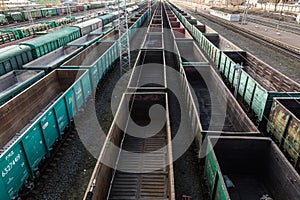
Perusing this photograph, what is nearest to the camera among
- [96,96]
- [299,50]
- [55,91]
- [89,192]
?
[89,192]

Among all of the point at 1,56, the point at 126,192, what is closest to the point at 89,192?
the point at 126,192

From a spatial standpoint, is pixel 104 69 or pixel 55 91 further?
pixel 104 69

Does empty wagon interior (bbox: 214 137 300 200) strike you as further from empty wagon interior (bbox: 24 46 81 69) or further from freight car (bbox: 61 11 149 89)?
empty wagon interior (bbox: 24 46 81 69)

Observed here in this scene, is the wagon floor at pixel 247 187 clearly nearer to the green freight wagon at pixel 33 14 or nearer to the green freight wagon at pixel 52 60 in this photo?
the green freight wagon at pixel 52 60

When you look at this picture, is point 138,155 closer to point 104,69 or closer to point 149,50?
point 104,69

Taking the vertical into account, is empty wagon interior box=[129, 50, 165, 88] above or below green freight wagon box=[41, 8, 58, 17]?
below

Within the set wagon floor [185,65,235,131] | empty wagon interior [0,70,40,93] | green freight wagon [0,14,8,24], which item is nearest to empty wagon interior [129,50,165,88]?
wagon floor [185,65,235,131]

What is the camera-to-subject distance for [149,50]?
20.8 meters

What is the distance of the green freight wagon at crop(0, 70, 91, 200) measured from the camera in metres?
7.57

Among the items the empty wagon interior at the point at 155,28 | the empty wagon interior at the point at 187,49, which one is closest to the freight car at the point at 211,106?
the empty wagon interior at the point at 187,49

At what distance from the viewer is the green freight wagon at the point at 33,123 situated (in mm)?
7570

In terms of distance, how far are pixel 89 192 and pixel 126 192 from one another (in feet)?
8.02

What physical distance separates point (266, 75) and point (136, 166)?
11.6 meters

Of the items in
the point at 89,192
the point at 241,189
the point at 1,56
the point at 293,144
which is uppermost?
the point at 1,56
